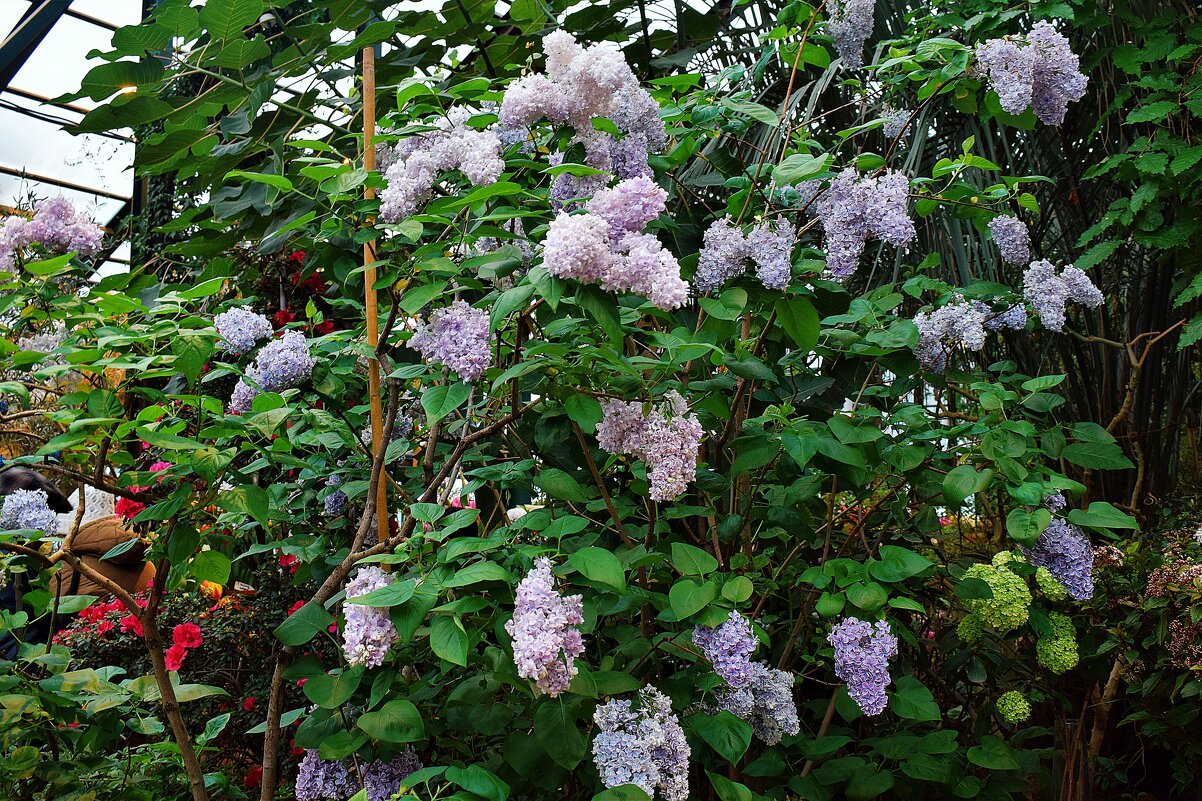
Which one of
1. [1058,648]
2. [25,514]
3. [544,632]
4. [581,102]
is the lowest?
[1058,648]

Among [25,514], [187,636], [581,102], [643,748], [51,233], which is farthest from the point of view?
[187,636]

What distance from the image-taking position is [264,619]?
278 centimetres

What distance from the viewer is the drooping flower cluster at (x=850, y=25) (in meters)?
1.68

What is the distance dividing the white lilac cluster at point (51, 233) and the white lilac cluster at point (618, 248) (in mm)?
1005

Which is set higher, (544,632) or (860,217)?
(860,217)

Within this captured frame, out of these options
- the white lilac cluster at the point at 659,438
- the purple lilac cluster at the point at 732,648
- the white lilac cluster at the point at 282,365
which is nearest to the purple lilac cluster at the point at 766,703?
the purple lilac cluster at the point at 732,648

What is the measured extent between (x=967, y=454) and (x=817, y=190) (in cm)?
53

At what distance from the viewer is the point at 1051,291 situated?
66.8 inches

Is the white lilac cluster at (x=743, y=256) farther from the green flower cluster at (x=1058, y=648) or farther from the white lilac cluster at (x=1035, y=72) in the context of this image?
the green flower cluster at (x=1058, y=648)

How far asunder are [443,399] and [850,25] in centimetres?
103

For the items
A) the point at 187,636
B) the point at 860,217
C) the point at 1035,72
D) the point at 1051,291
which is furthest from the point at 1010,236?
the point at 187,636

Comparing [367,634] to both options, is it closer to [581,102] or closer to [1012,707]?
[581,102]

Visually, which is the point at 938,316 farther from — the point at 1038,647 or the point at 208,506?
the point at 208,506

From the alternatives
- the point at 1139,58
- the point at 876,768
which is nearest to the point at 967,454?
the point at 876,768
